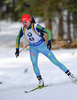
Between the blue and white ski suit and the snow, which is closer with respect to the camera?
the snow

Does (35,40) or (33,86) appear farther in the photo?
(33,86)

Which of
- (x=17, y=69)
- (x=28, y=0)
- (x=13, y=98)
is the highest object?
(x=28, y=0)

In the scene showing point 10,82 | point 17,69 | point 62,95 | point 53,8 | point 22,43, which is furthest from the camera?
point 22,43

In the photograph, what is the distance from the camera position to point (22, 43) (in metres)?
18.0

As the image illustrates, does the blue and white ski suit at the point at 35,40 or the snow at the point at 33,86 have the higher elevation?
the blue and white ski suit at the point at 35,40

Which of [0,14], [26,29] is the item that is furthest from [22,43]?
[26,29]

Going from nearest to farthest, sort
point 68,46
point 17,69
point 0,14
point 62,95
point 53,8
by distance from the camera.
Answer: point 62,95 < point 17,69 < point 53,8 < point 68,46 < point 0,14

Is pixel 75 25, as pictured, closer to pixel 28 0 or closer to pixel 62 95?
pixel 28 0

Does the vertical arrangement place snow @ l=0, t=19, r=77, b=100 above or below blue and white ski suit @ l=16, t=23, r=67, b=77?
below

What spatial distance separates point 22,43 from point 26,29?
1275cm

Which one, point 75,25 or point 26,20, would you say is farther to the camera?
point 75,25

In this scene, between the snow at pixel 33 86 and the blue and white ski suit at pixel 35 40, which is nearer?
the snow at pixel 33 86

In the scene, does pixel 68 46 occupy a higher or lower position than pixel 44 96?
lower

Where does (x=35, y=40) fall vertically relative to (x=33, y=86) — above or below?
above
